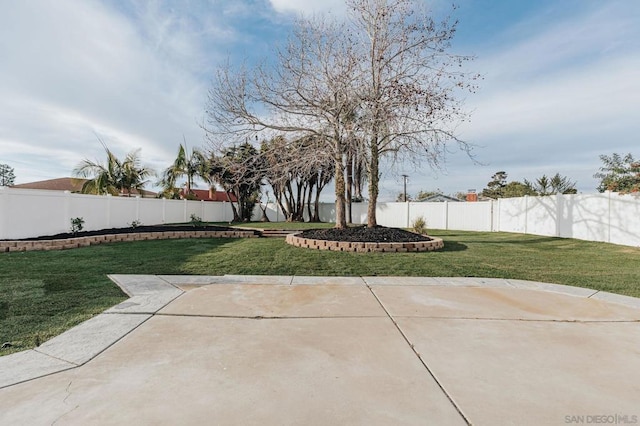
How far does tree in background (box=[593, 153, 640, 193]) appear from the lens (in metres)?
11.7

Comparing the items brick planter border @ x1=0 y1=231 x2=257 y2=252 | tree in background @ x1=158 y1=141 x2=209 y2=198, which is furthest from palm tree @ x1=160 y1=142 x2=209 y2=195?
brick planter border @ x1=0 y1=231 x2=257 y2=252

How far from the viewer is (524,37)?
9.25m

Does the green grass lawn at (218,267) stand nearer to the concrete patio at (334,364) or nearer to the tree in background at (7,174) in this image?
the concrete patio at (334,364)

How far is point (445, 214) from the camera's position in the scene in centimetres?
1920

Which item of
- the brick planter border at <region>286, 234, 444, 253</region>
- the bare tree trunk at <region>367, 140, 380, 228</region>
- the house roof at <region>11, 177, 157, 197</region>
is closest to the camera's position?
the brick planter border at <region>286, 234, 444, 253</region>

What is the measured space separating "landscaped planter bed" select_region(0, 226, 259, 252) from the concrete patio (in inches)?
253

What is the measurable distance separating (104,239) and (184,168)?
14.9m

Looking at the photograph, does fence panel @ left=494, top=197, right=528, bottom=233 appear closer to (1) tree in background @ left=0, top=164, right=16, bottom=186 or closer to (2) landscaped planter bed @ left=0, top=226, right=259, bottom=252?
(2) landscaped planter bed @ left=0, top=226, right=259, bottom=252

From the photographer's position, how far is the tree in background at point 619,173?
11734 millimetres

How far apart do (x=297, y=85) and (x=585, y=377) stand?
922cm

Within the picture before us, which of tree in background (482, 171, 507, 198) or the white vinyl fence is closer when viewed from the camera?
the white vinyl fence

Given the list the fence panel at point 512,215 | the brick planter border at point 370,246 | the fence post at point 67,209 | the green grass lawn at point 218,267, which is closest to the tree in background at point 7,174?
the fence post at point 67,209

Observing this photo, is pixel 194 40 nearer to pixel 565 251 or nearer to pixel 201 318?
pixel 201 318

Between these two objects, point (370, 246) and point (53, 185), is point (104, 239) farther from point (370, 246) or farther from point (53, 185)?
point (53, 185)
